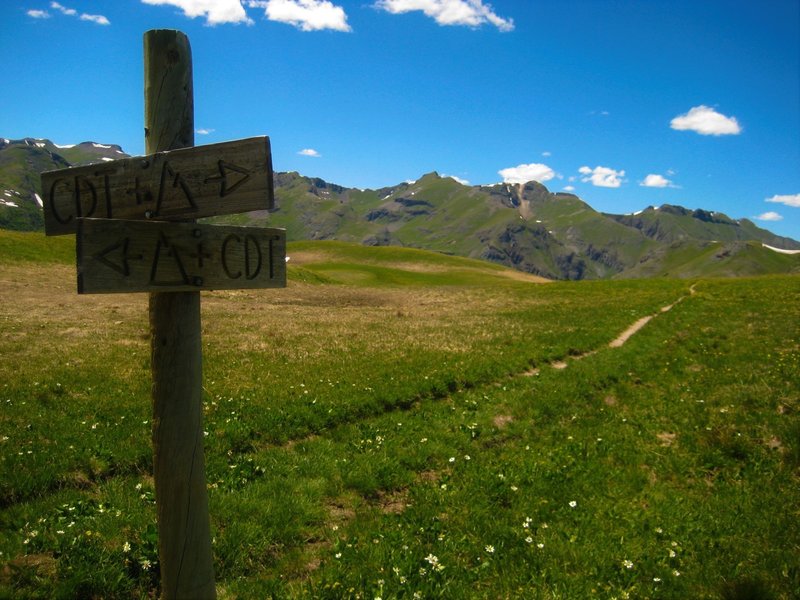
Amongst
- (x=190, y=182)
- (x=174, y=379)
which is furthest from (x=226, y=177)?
(x=174, y=379)

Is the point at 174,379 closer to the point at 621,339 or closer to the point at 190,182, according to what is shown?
the point at 190,182

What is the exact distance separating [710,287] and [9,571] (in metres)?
67.0

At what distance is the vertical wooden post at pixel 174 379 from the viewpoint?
4652 millimetres

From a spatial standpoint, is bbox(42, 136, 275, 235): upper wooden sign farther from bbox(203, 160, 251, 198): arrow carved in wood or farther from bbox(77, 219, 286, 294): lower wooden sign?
bbox(77, 219, 286, 294): lower wooden sign

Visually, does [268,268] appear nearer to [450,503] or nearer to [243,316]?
[450,503]

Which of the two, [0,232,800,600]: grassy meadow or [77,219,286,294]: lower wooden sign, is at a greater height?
[77,219,286,294]: lower wooden sign

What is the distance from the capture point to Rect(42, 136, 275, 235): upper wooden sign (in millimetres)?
4562

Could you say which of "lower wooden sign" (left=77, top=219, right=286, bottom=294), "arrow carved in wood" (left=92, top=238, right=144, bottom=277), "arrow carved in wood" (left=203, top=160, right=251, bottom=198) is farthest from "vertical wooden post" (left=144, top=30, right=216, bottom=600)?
"arrow carved in wood" (left=203, top=160, right=251, bottom=198)

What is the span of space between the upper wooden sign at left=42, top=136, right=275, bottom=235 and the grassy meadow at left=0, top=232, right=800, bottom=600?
4.73 metres

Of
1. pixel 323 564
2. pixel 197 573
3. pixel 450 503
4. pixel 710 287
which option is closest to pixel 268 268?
pixel 197 573

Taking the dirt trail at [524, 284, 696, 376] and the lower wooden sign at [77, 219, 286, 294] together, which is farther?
the dirt trail at [524, 284, 696, 376]

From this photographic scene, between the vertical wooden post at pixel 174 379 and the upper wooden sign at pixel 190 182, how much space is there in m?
0.35

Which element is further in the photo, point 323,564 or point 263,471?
point 263,471

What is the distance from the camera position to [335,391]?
1475 cm
